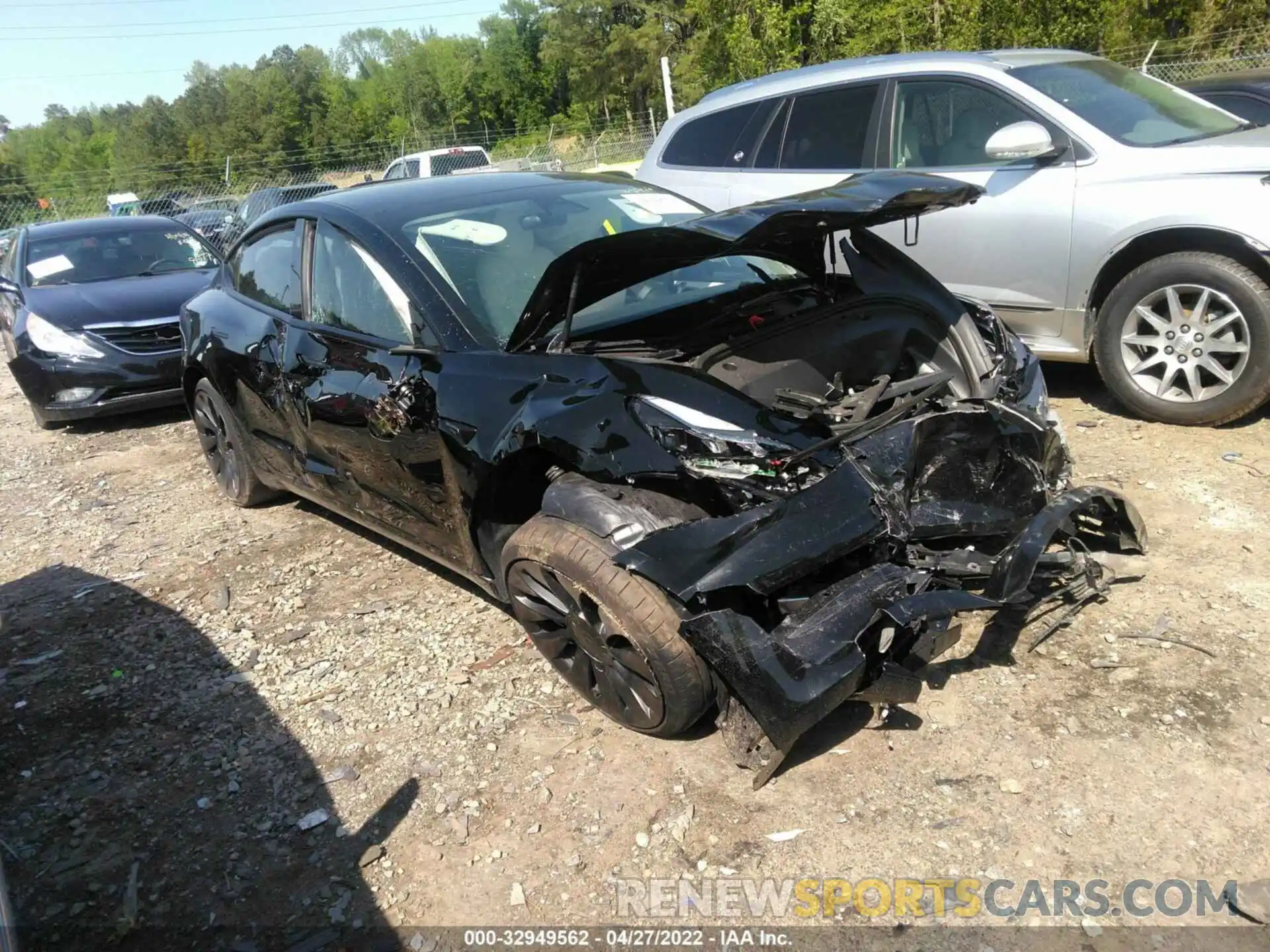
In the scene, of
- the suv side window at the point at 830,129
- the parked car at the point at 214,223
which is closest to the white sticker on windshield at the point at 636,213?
the suv side window at the point at 830,129

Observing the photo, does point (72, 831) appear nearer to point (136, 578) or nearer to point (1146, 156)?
point (136, 578)

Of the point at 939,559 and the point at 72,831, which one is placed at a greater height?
the point at 939,559

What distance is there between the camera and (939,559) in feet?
9.44

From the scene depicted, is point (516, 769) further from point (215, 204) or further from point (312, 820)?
point (215, 204)

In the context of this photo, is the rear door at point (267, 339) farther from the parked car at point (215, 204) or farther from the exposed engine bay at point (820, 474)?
the parked car at point (215, 204)

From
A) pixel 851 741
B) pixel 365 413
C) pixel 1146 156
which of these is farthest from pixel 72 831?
pixel 1146 156

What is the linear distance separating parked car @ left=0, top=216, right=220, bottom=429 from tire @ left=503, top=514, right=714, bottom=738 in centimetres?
546

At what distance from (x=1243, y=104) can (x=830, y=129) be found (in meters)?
3.62

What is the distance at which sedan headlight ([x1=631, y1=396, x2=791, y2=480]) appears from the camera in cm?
270

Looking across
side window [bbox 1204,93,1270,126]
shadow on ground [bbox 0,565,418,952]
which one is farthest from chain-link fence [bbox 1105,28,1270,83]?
shadow on ground [bbox 0,565,418,952]

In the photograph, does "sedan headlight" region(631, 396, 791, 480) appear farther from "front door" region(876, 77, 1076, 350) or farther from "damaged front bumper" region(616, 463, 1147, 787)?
"front door" region(876, 77, 1076, 350)

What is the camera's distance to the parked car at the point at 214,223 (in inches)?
728

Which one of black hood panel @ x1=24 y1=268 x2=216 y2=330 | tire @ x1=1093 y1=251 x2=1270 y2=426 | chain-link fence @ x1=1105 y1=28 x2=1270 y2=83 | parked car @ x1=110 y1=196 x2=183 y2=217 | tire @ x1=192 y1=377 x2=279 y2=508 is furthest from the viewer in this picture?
parked car @ x1=110 y1=196 x2=183 y2=217

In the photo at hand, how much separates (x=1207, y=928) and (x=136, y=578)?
4664 millimetres
